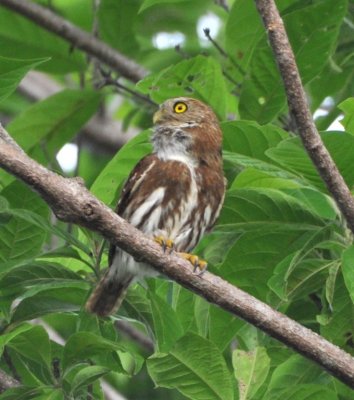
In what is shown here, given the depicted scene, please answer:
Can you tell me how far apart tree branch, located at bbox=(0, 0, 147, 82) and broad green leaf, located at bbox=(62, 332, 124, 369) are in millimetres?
2879

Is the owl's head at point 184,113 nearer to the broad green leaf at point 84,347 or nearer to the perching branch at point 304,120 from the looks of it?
the broad green leaf at point 84,347

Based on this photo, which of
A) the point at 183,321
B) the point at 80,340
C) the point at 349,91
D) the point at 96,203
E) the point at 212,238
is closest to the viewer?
the point at 96,203

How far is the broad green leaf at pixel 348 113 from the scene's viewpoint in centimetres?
475

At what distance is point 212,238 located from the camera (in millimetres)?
5766

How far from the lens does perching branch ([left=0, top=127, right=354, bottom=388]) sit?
3.94 m

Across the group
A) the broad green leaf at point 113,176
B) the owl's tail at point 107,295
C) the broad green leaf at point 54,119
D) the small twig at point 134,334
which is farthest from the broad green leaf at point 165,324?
the small twig at point 134,334

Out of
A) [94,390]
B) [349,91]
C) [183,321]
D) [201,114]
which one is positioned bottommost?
[94,390]

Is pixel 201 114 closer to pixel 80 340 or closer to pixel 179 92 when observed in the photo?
pixel 179 92

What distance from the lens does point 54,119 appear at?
6.90 meters

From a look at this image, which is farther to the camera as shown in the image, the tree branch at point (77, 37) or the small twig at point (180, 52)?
the tree branch at point (77, 37)

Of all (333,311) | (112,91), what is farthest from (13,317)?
(112,91)

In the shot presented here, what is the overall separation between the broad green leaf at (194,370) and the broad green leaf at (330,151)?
2.42ft

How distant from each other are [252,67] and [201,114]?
1.51 feet

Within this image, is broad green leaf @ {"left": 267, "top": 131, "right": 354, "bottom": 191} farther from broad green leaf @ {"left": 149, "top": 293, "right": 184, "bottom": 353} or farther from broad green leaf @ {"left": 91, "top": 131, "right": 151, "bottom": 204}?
broad green leaf @ {"left": 91, "top": 131, "right": 151, "bottom": 204}
